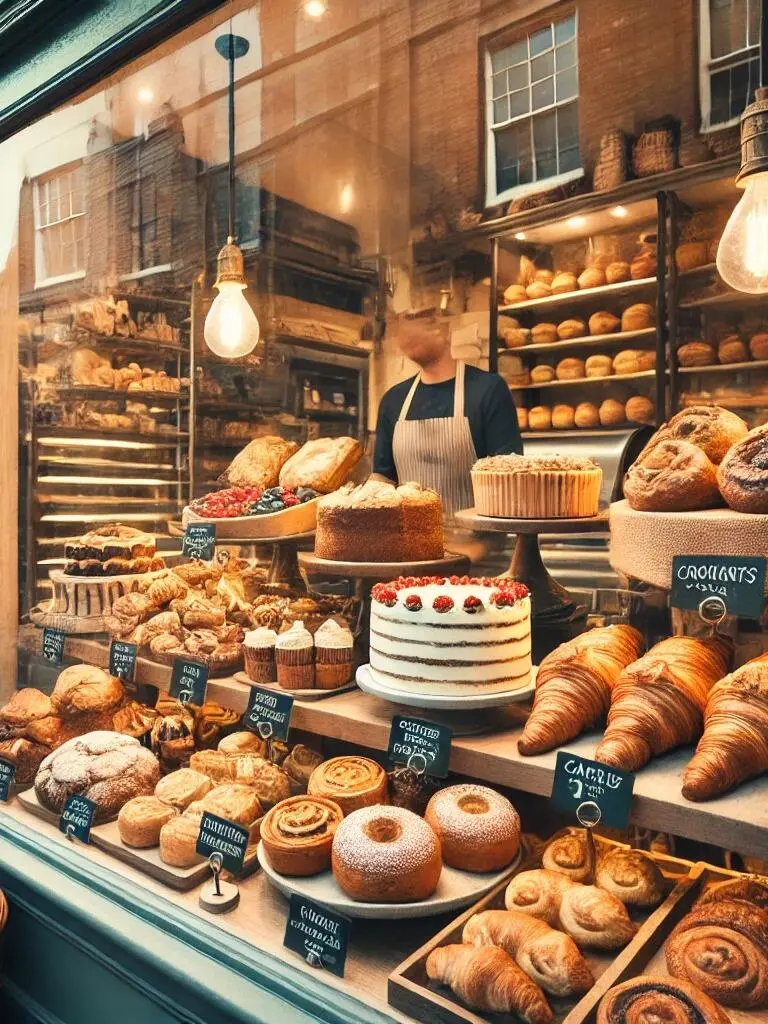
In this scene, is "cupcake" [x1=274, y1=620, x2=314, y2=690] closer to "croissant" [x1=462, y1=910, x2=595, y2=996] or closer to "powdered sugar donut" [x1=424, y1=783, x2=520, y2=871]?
"powdered sugar donut" [x1=424, y1=783, x2=520, y2=871]

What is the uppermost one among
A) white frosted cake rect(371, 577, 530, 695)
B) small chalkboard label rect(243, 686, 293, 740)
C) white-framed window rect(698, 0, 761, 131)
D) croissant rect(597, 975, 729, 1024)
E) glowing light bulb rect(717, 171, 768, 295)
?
white-framed window rect(698, 0, 761, 131)

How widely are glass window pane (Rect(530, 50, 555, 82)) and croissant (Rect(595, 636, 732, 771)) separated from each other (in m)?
2.16

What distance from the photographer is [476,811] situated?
155 centimetres

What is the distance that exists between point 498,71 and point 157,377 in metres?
1.72

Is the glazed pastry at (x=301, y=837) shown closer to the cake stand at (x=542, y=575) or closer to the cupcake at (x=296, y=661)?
the cupcake at (x=296, y=661)

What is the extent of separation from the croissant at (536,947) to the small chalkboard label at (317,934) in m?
0.22

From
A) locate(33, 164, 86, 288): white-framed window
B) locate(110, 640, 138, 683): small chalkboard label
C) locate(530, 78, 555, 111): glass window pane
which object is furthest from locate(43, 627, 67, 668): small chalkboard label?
locate(530, 78, 555, 111): glass window pane

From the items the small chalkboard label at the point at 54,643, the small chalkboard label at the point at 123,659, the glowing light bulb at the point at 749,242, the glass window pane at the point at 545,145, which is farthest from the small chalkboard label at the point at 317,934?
the glass window pane at the point at 545,145

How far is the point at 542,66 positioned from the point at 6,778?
109 inches

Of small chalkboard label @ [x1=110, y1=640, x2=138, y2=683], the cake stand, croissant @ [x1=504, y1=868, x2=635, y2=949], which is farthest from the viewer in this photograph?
small chalkboard label @ [x1=110, y1=640, x2=138, y2=683]

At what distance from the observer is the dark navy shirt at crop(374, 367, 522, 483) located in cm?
230

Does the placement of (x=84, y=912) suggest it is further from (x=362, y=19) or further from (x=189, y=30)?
(x=362, y=19)

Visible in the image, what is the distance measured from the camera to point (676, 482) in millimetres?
1358

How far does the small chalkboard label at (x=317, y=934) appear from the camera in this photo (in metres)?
1.35
